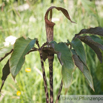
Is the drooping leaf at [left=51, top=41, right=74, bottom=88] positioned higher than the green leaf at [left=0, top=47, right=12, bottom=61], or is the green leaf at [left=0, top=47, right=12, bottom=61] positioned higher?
the green leaf at [left=0, top=47, right=12, bottom=61]

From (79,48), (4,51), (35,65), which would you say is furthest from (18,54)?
(35,65)

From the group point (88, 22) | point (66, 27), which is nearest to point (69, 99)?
point (66, 27)

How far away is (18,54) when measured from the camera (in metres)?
0.79

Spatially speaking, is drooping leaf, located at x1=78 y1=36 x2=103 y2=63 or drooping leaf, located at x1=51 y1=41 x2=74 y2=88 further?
drooping leaf, located at x1=78 y1=36 x2=103 y2=63

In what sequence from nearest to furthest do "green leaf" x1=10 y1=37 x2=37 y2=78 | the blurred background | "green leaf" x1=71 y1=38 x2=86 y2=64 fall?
"green leaf" x1=10 y1=37 x2=37 y2=78 < "green leaf" x1=71 y1=38 x2=86 y2=64 < the blurred background

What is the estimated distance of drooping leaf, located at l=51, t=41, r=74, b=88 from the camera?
76 cm

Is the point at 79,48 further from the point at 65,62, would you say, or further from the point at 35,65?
the point at 35,65

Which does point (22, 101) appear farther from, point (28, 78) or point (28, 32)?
point (28, 32)

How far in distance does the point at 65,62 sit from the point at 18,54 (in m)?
0.20

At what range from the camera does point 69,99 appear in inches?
65.6

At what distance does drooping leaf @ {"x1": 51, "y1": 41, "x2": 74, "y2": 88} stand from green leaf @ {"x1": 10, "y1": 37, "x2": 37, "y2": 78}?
0.12 m

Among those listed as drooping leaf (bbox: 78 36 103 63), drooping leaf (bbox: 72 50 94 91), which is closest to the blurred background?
drooping leaf (bbox: 78 36 103 63)

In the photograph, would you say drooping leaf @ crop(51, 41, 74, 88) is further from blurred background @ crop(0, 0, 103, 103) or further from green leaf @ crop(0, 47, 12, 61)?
blurred background @ crop(0, 0, 103, 103)

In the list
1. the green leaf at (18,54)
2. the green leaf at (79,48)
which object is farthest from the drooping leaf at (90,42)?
the green leaf at (18,54)
